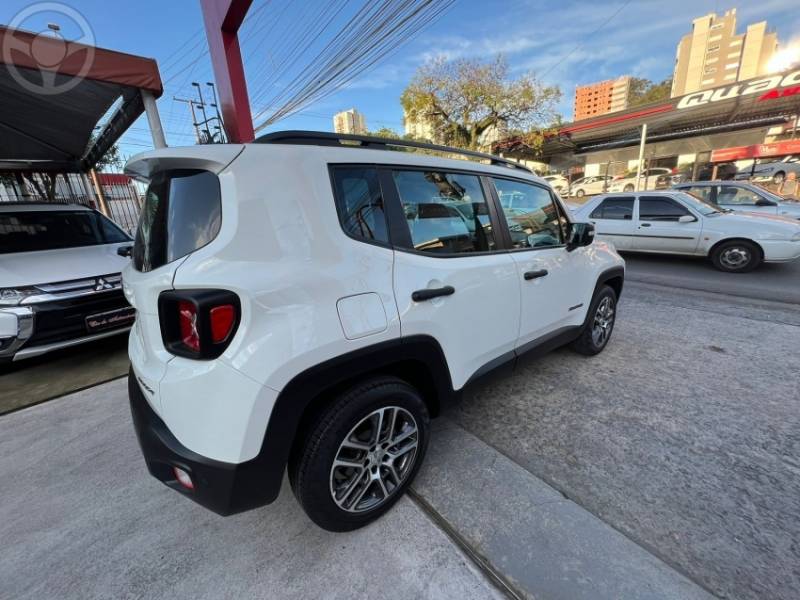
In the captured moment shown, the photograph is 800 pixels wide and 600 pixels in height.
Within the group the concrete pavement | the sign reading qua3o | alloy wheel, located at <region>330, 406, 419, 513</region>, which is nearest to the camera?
the concrete pavement

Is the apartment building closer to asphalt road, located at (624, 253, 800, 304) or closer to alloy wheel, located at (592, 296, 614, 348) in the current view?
asphalt road, located at (624, 253, 800, 304)

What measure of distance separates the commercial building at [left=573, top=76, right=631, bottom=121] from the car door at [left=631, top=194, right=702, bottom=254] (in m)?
59.4

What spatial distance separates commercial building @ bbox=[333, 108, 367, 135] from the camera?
1286 inches

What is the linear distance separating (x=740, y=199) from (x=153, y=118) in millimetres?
12247

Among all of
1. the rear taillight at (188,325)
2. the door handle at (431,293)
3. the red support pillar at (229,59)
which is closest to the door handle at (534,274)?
the door handle at (431,293)

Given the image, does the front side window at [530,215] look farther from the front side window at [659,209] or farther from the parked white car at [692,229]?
the front side window at [659,209]

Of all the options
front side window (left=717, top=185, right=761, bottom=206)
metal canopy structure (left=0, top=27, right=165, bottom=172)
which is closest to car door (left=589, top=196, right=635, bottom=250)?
front side window (left=717, top=185, right=761, bottom=206)

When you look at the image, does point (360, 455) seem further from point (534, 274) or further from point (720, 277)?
point (720, 277)

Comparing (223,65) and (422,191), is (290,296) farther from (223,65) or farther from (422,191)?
(223,65)

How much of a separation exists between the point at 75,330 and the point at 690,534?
4.65m

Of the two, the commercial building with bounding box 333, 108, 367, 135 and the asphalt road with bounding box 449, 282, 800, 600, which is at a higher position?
the commercial building with bounding box 333, 108, 367, 135

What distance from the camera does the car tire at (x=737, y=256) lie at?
6055mm

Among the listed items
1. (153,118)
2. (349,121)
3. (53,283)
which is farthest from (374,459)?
(349,121)

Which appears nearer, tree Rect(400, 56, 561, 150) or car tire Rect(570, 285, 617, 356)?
car tire Rect(570, 285, 617, 356)
